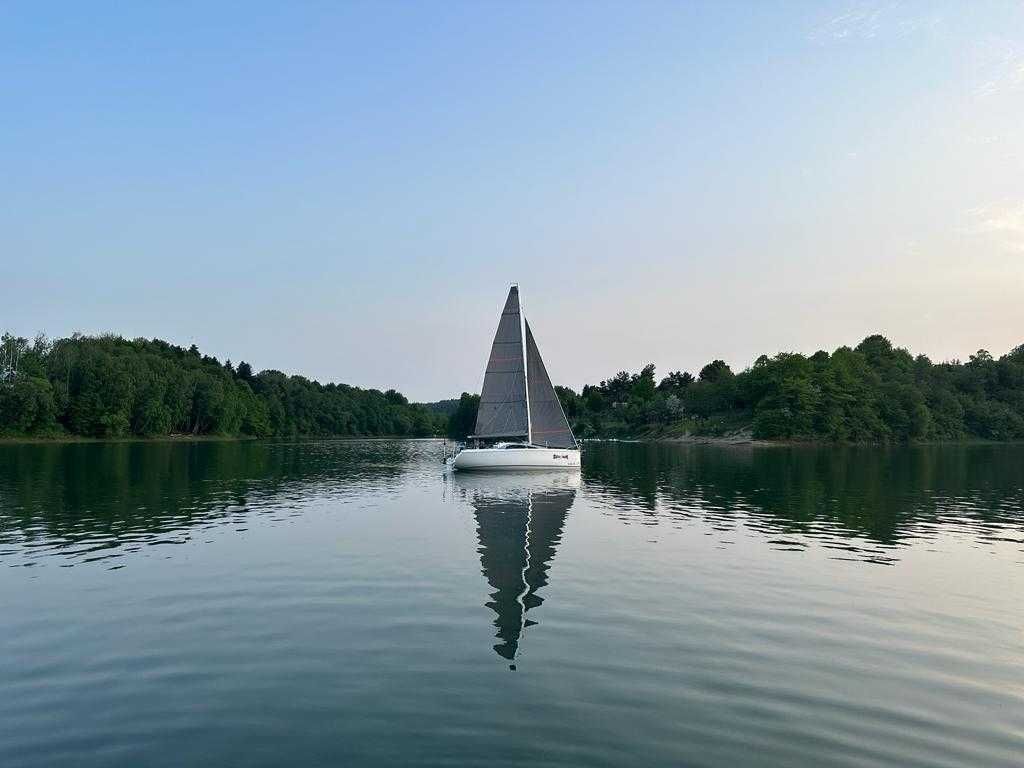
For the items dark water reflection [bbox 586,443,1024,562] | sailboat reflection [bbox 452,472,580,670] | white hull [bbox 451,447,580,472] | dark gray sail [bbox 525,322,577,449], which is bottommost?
dark water reflection [bbox 586,443,1024,562]

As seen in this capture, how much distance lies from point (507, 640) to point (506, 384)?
1937 inches

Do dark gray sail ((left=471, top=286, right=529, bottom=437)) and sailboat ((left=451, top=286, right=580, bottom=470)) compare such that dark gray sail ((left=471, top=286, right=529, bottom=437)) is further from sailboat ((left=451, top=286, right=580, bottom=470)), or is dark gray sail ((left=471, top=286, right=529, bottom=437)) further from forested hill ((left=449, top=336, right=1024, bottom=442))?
forested hill ((left=449, top=336, right=1024, bottom=442))

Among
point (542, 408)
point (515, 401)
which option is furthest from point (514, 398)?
point (542, 408)

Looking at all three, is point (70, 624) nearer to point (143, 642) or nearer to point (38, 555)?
point (143, 642)

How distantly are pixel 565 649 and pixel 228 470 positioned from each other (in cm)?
5470

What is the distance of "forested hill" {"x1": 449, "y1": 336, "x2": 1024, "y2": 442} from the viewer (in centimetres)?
15738

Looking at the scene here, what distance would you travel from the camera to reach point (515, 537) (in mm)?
27172

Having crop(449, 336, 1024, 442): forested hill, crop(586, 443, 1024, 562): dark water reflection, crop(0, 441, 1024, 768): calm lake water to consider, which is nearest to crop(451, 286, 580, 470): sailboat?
crop(586, 443, 1024, 562): dark water reflection

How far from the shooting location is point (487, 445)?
6619 cm

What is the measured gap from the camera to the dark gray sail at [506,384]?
206 feet

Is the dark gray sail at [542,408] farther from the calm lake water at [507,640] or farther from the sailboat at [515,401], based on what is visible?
the calm lake water at [507,640]

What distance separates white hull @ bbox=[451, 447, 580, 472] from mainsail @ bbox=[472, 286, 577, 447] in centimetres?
224

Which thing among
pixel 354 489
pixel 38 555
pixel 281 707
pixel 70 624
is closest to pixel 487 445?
pixel 354 489

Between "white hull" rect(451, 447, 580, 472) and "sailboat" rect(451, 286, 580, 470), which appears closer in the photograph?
"white hull" rect(451, 447, 580, 472)
